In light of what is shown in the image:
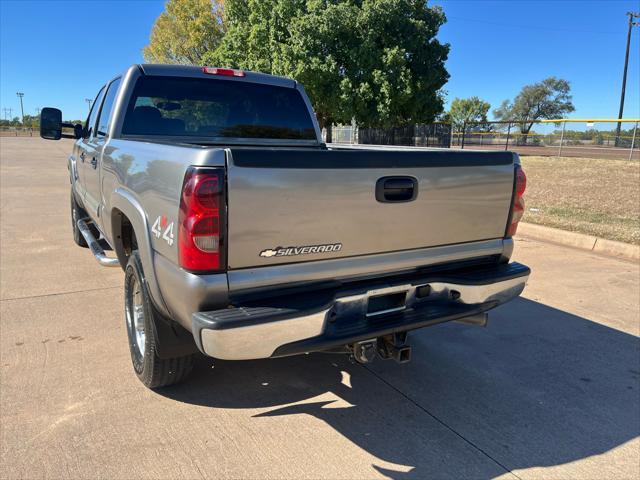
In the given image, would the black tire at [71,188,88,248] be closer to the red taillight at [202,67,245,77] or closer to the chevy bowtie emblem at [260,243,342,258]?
the red taillight at [202,67,245,77]

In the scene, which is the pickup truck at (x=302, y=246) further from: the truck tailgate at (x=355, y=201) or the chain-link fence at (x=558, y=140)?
the chain-link fence at (x=558, y=140)

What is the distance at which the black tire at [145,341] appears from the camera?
2863 mm

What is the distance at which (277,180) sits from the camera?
2.29 m

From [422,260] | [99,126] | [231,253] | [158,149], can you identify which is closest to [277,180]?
[231,253]

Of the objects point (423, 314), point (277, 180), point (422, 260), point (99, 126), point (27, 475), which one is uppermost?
point (99, 126)

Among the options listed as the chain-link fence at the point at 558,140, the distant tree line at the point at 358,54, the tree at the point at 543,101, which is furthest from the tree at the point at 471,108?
the distant tree line at the point at 358,54

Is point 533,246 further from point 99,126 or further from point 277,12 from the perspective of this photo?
point 277,12

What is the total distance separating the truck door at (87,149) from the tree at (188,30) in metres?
27.7

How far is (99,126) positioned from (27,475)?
3432mm

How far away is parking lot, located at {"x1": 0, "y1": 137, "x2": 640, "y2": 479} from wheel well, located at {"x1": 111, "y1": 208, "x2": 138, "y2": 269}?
0.75 meters

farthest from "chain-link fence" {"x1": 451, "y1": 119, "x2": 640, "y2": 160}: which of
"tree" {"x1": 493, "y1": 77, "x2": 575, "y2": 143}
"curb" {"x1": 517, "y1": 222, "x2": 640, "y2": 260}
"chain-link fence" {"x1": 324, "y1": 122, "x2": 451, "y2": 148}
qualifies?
"tree" {"x1": 493, "y1": 77, "x2": 575, "y2": 143}

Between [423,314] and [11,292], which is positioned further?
[11,292]

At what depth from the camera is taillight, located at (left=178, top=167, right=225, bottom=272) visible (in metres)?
2.20

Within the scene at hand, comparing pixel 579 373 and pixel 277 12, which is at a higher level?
pixel 277 12
